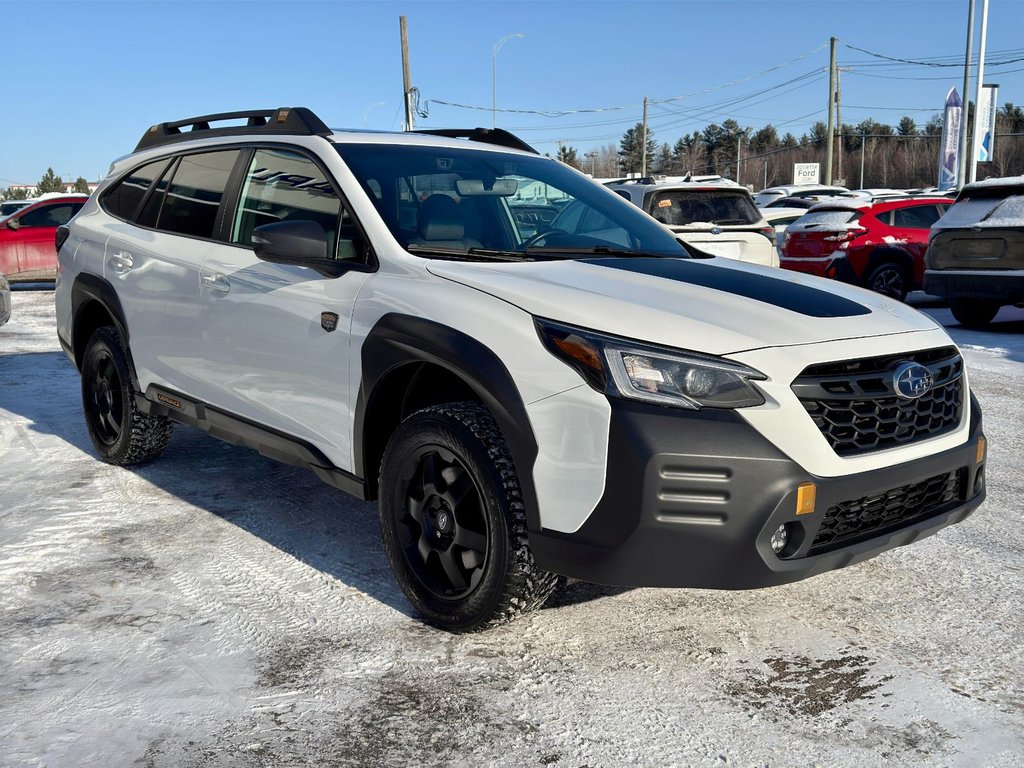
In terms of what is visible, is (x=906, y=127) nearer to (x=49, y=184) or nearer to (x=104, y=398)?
(x=49, y=184)

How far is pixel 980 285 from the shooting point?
10.5m

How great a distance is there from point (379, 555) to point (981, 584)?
236 centimetres

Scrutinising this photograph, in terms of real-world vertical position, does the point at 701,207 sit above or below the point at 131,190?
below

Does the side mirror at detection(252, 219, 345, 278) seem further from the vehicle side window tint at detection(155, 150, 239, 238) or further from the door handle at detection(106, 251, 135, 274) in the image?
the door handle at detection(106, 251, 135, 274)

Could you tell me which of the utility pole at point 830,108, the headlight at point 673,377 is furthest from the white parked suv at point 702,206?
the utility pole at point 830,108

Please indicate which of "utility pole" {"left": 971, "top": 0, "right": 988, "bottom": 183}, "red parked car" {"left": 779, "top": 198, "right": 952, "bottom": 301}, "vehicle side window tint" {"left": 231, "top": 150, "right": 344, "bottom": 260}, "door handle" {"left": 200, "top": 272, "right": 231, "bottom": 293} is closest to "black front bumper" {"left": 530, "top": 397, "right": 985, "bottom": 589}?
"vehicle side window tint" {"left": 231, "top": 150, "right": 344, "bottom": 260}

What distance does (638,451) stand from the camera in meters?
2.83

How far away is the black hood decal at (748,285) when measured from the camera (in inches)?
130

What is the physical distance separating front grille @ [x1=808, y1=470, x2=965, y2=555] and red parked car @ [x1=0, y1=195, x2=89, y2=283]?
16.3m

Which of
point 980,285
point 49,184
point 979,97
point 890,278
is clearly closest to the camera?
point 980,285

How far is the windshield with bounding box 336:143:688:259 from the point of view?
385 centimetres

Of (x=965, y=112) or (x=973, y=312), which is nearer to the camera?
(x=973, y=312)

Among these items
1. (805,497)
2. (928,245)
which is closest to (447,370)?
(805,497)

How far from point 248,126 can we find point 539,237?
1.63 meters
